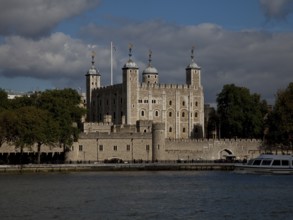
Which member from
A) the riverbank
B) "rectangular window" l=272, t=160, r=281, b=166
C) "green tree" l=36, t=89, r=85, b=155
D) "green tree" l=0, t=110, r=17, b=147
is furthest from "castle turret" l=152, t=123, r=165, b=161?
"rectangular window" l=272, t=160, r=281, b=166

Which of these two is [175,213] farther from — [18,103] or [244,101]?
[244,101]

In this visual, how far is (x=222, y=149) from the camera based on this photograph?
332 ft

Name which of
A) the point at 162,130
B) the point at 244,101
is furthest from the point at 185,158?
the point at 244,101

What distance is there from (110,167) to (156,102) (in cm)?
3121

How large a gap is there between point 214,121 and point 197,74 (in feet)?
24.0

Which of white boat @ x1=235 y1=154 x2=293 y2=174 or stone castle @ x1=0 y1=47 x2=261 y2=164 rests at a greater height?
stone castle @ x1=0 y1=47 x2=261 y2=164

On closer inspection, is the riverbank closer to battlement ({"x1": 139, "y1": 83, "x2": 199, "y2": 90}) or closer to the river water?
the river water

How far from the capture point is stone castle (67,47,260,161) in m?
92.7

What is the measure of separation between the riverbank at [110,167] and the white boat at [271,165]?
7349 mm

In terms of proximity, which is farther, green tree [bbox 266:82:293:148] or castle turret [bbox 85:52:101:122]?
castle turret [bbox 85:52:101:122]

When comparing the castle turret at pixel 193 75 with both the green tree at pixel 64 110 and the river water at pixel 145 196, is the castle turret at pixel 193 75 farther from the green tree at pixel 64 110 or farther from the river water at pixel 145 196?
the river water at pixel 145 196

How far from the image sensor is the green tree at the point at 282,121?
99.4 metres

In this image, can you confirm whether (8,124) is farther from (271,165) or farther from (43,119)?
(271,165)

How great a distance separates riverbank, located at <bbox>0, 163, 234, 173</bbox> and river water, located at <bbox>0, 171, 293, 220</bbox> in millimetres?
4563
